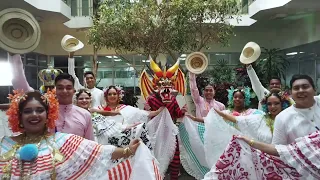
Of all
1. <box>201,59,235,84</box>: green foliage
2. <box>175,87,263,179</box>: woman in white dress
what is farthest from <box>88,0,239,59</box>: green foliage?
<box>175,87,263,179</box>: woman in white dress

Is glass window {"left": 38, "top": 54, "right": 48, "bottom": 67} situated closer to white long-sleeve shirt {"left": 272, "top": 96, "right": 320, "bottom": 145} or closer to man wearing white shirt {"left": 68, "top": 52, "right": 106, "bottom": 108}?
man wearing white shirt {"left": 68, "top": 52, "right": 106, "bottom": 108}

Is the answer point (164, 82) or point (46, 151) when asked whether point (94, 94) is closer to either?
point (164, 82)

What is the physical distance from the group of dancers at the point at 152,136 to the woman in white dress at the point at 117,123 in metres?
0.01

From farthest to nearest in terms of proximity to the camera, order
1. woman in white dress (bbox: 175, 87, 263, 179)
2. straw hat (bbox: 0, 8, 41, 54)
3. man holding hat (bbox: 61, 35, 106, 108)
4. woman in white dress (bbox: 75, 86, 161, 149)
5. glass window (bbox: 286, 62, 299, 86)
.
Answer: glass window (bbox: 286, 62, 299, 86) → man holding hat (bbox: 61, 35, 106, 108) → woman in white dress (bbox: 175, 87, 263, 179) → woman in white dress (bbox: 75, 86, 161, 149) → straw hat (bbox: 0, 8, 41, 54)

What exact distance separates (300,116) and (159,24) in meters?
6.06

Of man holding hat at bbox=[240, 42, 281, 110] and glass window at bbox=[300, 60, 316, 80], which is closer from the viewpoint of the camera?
man holding hat at bbox=[240, 42, 281, 110]

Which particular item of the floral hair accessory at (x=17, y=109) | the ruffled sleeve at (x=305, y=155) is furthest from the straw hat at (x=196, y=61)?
the floral hair accessory at (x=17, y=109)

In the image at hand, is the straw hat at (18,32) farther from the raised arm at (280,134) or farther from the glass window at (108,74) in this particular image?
the glass window at (108,74)

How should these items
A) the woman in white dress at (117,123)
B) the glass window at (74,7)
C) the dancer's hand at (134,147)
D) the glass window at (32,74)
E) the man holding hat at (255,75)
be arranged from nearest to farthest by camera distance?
the dancer's hand at (134,147) → the woman in white dress at (117,123) → the man holding hat at (255,75) → the glass window at (74,7) → the glass window at (32,74)

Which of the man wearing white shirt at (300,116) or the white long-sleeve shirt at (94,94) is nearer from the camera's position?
the man wearing white shirt at (300,116)

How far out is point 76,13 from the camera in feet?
43.4

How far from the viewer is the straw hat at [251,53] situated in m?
5.24

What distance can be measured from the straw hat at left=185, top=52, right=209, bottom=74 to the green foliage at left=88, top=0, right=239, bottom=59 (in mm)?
3307

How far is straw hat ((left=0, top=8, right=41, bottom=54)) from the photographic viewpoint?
2507 mm
